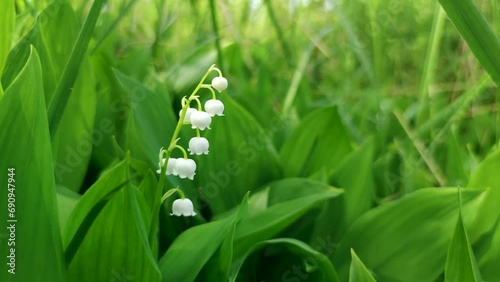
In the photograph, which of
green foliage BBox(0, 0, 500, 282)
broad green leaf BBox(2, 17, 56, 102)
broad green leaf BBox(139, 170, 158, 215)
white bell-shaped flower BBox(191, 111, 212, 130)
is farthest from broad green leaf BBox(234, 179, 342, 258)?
broad green leaf BBox(2, 17, 56, 102)

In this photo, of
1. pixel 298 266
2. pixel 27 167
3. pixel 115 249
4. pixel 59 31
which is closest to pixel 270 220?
pixel 298 266

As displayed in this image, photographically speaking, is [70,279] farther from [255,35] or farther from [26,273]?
[255,35]

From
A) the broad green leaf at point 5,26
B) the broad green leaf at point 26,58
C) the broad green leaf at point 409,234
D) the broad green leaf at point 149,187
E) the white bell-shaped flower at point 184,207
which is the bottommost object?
the broad green leaf at point 409,234

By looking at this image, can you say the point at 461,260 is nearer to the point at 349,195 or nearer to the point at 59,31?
the point at 349,195

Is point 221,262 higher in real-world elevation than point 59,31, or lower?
lower

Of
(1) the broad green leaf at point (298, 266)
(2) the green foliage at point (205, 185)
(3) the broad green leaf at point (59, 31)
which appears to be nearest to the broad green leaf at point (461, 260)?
(2) the green foliage at point (205, 185)

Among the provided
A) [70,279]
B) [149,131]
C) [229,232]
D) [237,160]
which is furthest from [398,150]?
[70,279]

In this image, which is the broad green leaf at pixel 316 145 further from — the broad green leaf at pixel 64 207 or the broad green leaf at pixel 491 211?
the broad green leaf at pixel 64 207

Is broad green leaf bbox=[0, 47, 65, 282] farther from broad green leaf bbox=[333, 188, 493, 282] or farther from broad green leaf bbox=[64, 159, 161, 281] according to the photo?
broad green leaf bbox=[333, 188, 493, 282]
